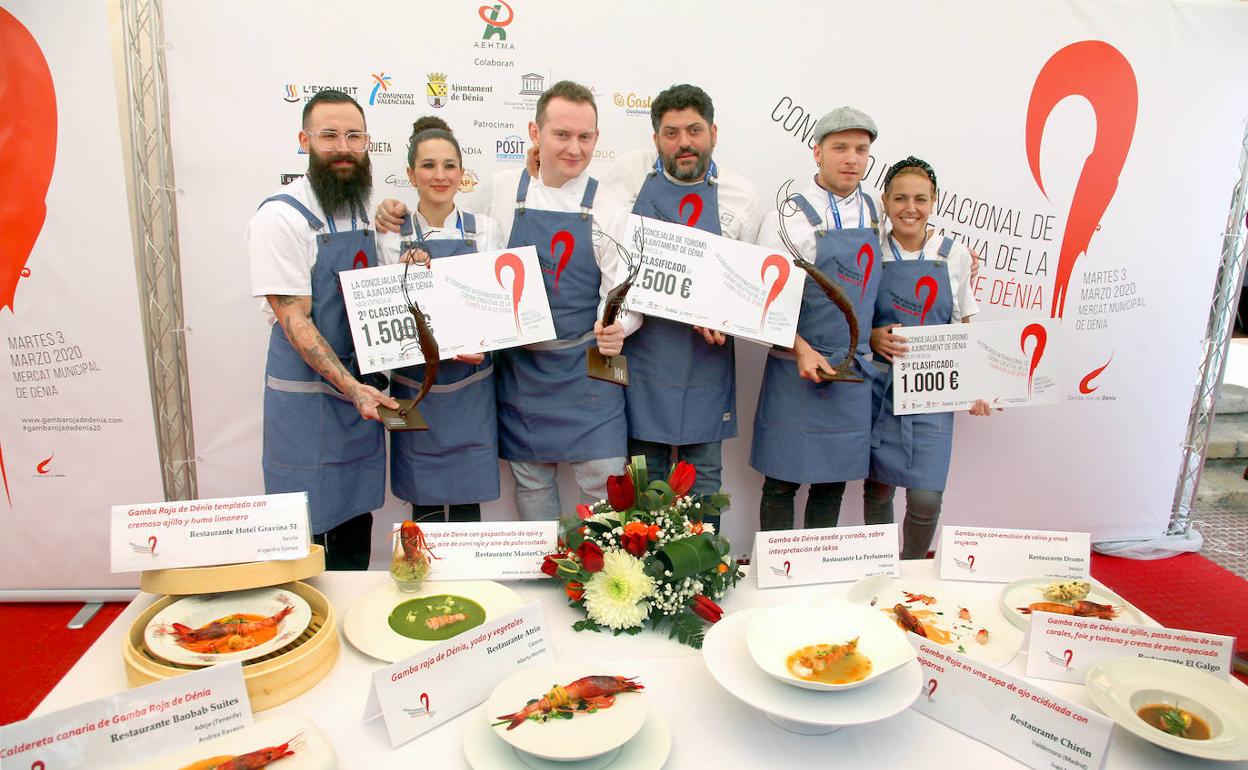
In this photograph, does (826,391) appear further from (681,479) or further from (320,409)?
(320,409)

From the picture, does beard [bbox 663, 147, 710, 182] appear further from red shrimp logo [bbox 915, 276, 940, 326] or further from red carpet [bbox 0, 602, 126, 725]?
red carpet [bbox 0, 602, 126, 725]

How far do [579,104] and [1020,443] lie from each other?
2735 mm

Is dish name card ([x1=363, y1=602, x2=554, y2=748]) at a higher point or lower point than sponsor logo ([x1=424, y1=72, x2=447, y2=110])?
lower

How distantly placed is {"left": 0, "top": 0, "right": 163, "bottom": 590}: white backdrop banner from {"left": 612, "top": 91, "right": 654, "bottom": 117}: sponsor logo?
186 cm

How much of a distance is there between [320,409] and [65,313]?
130 cm

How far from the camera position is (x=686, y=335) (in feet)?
9.42

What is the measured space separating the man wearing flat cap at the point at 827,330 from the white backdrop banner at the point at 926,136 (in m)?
0.54

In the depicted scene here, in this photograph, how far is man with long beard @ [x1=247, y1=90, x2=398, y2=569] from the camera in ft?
7.94

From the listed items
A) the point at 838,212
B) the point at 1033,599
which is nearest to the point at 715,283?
the point at 838,212

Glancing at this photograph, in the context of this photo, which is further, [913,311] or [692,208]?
[913,311]

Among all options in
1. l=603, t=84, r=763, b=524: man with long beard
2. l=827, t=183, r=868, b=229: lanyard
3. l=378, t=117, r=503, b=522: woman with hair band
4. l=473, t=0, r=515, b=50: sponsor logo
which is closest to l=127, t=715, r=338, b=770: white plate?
l=378, t=117, r=503, b=522: woman with hair band

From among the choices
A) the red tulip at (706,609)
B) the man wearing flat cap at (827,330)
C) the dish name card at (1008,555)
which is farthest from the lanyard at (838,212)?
the red tulip at (706,609)

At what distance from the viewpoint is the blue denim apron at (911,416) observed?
293 centimetres

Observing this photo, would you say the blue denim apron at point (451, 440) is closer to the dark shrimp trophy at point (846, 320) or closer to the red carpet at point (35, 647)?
the dark shrimp trophy at point (846, 320)
